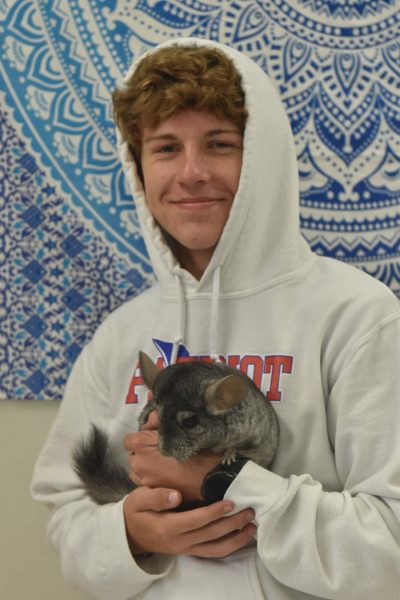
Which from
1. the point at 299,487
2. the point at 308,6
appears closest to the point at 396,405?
the point at 299,487

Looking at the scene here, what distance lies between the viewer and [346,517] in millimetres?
1049

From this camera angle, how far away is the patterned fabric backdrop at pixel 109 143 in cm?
151

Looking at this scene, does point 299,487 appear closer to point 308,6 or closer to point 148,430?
point 148,430

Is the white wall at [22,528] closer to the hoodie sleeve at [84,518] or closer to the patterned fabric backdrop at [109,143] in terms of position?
the patterned fabric backdrop at [109,143]

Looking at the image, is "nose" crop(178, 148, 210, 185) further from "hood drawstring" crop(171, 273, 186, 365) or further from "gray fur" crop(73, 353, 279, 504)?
"gray fur" crop(73, 353, 279, 504)

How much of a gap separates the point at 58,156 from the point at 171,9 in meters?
0.42

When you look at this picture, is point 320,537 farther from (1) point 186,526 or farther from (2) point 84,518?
(2) point 84,518

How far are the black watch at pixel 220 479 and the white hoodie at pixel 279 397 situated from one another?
2cm

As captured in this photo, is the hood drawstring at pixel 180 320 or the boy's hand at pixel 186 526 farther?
the hood drawstring at pixel 180 320

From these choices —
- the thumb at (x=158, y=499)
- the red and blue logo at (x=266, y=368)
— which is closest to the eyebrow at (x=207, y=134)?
the red and blue logo at (x=266, y=368)

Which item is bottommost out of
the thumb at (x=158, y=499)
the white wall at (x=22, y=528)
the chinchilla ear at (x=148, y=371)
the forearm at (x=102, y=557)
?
the white wall at (x=22, y=528)

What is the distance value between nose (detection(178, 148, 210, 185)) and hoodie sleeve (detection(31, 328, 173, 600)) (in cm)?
45

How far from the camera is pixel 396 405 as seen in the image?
111 centimetres

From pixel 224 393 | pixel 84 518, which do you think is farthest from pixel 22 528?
pixel 224 393
